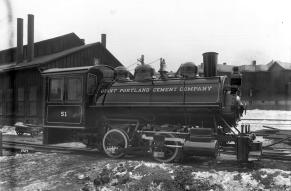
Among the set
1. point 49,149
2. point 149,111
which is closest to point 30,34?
point 49,149

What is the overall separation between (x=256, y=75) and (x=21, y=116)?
1526 inches

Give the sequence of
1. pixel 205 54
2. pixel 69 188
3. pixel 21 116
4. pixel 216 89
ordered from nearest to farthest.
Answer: pixel 69 188, pixel 216 89, pixel 205 54, pixel 21 116

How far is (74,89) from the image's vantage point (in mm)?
11062

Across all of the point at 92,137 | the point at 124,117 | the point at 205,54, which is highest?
the point at 205,54

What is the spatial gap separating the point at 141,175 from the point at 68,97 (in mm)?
4628

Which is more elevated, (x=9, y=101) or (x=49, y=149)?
(x=9, y=101)

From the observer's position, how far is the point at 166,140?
29.8 ft

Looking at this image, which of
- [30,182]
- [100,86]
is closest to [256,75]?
[100,86]

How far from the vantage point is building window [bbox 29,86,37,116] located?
78.5ft

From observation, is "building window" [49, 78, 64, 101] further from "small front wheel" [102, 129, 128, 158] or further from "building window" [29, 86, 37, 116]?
"building window" [29, 86, 37, 116]

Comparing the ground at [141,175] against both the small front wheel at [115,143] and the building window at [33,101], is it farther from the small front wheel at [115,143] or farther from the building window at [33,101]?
the building window at [33,101]

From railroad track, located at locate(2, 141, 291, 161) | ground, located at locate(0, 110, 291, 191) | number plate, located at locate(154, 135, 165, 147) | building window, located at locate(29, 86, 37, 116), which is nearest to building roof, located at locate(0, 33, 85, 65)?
building window, located at locate(29, 86, 37, 116)

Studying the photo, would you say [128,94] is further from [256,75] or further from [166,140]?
[256,75]

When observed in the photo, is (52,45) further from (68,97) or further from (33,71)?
(68,97)
